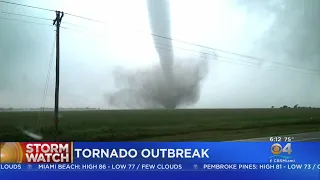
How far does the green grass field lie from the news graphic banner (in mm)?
82

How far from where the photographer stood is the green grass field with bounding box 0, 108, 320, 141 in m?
2.45

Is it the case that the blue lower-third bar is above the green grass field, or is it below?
below

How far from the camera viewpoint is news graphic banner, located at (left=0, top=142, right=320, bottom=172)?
2521 mm

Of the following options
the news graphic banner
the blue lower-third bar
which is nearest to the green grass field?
the news graphic banner

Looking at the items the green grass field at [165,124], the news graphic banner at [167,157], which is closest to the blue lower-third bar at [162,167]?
the news graphic banner at [167,157]

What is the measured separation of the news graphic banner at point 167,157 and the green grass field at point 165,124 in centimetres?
8

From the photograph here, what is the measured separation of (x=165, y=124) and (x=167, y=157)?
11.6 inches

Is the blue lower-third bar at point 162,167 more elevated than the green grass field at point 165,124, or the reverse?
the green grass field at point 165,124

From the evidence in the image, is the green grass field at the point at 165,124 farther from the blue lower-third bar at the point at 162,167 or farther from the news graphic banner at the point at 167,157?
the blue lower-third bar at the point at 162,167

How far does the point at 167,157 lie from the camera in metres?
2.55

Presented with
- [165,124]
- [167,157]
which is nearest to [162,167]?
[167,157]

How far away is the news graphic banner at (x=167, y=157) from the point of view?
2.52m

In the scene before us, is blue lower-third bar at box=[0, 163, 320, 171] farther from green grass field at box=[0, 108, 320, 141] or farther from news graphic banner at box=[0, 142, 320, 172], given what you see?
green grass field at box=[0, 108, 320, 141]

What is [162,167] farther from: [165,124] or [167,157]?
[165,124]
